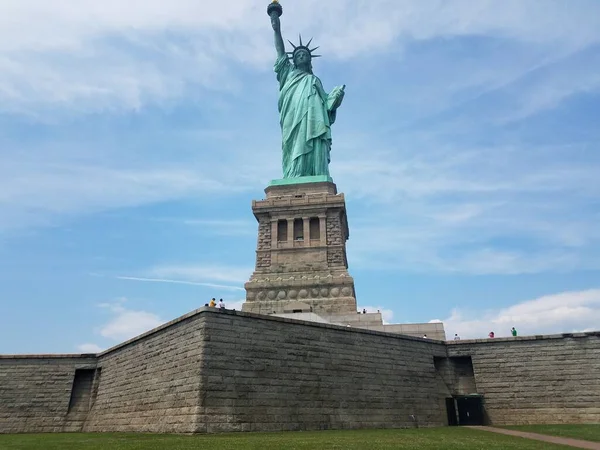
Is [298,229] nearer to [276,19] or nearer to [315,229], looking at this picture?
[315,229]

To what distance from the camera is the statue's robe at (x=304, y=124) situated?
3738cm

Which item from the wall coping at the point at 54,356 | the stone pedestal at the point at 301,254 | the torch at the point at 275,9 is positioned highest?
the torch at the point at 275,9

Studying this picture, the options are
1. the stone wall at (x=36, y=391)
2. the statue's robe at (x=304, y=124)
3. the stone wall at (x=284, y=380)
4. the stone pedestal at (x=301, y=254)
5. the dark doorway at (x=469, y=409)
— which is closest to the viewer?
the stone wall at (x=284, y=380)

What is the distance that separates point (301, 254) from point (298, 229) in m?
2.09

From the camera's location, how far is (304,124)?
38344 millimetres

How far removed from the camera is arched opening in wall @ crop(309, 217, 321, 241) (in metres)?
32.9

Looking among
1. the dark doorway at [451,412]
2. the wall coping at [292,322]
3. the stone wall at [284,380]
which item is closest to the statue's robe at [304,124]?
the wall coping at [292,322]

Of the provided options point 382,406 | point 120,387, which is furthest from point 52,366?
point 382,406

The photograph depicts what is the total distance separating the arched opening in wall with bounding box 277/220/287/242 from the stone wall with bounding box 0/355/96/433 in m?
15.0

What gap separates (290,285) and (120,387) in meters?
13.3

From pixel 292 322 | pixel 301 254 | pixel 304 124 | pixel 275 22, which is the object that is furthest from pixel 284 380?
pixel 275 22

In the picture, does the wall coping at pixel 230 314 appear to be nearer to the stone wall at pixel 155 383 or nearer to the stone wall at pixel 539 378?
the stone wall at pixel 155 383

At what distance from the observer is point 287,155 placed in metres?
38.7

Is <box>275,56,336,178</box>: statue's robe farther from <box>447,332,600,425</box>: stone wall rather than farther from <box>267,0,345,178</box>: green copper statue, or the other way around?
<box>447,332,600,425</box>: stone wall
